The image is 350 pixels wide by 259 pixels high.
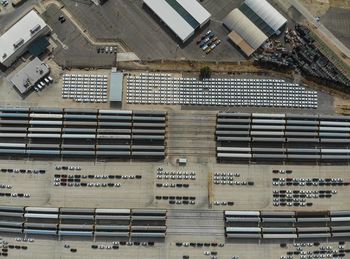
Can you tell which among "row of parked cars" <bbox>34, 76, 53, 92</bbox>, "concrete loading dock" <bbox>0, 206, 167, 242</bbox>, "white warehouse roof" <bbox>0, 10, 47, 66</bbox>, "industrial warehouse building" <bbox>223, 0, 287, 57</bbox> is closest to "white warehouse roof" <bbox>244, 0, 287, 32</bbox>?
"industrial warehouse building" <bbox>223, 0, 287, 57</bbox>

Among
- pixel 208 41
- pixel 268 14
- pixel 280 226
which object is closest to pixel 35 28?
pixel 208 41

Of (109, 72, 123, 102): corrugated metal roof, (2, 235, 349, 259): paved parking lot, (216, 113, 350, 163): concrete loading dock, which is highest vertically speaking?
(109, 72, 123, 102): corrugated metal roof

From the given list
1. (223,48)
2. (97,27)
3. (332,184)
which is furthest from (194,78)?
(332,184)

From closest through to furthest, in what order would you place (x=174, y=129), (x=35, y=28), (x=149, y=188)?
1. (x=149, y=188)
2. (x=174, y=129)
3. (x=35, y=28)

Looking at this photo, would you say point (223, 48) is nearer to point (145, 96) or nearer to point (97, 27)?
point (145, 96)

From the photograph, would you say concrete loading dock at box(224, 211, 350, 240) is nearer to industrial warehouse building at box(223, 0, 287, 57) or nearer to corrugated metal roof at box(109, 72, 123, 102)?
corrugated metal roof at box(109, 72, 123, 102)

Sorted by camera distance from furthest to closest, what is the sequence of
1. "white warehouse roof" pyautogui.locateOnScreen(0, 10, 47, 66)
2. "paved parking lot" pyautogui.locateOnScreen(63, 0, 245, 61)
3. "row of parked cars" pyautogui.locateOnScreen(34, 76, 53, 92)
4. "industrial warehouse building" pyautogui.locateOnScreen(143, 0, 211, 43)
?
"paved parking lot" pyautogui.locateOnScreen(63, 0, 245, 61)
"industrial warehouse building" pyautogui.locateOnScreen(143, 0, 211, 43)
"row of parked cars" pyautogui.locateOnScreen(34, 76, 53, 92)
"white warehouse roof" pyautogui.locateOnScreen(0, 10, 47, 66)

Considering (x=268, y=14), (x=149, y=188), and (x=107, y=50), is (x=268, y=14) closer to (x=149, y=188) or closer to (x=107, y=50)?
(x=107, y=50)
